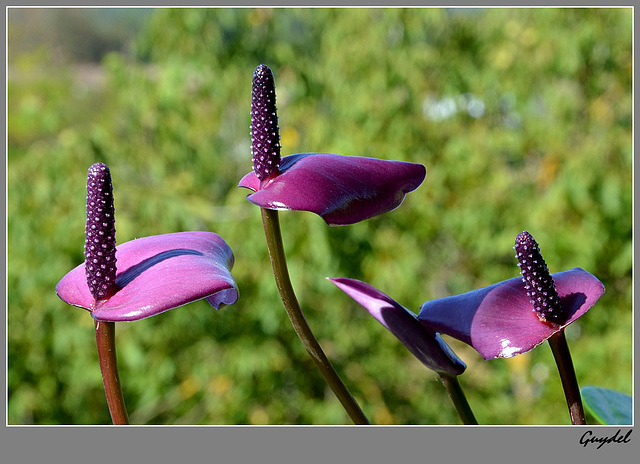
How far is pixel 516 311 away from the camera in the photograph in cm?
36

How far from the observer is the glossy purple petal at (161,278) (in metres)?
0.30

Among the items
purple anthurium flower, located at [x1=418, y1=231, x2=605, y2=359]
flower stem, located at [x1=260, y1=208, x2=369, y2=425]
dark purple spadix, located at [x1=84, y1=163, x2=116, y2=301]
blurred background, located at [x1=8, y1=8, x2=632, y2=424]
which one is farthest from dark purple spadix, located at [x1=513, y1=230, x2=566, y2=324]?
blurred background, located at [x1=8, y1=8, x2=632, y2=424]

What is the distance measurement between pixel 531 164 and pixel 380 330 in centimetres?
63

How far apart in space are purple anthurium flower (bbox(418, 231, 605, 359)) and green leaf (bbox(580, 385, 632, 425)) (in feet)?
0.46

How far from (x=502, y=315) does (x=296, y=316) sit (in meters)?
0.10

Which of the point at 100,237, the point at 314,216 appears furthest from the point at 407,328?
the point at 314,216

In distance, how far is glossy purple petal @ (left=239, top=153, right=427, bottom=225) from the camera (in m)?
0.30

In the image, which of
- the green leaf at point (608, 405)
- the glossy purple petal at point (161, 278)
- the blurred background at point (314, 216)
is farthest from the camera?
the blurred background at point (314, 216)

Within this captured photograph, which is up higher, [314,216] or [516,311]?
[516,311]

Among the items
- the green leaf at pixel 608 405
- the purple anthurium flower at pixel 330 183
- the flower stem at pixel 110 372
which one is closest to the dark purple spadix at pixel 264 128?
the purple anthurium flower at pixel 330 183

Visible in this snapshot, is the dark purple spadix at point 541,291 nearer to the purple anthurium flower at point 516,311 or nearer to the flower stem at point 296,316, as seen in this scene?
the purple anthurium flower at point 516,311

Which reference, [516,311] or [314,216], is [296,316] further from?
[314,216]

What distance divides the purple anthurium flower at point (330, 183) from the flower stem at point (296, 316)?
21mm

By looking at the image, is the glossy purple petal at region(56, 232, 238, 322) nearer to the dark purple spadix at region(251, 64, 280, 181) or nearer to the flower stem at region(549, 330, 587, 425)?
the dark purple spadix at region(251, 64, 280, 181)
